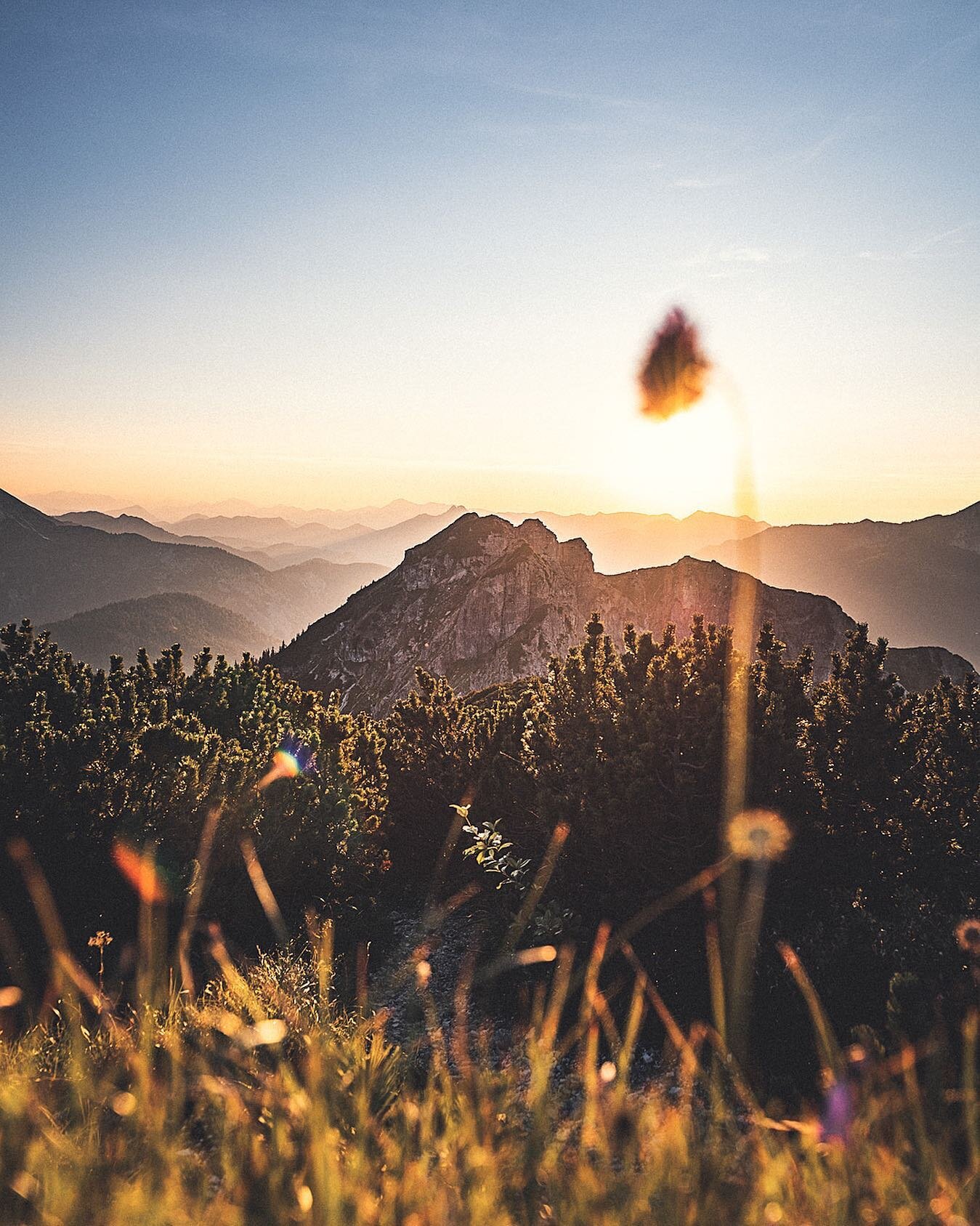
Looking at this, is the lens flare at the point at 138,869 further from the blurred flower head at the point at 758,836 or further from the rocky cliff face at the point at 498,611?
the rocky cliff face at the point at 498,611

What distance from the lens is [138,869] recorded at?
7852 millimetres

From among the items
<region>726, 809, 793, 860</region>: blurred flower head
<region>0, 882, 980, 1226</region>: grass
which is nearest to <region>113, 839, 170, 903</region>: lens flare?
<region>0, 882, 980, 1226</region>: grass

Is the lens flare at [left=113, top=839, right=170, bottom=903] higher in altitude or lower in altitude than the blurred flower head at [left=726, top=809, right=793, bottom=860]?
lower

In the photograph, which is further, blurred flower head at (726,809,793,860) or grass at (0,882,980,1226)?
blurred flower head at (726,809,793,860)

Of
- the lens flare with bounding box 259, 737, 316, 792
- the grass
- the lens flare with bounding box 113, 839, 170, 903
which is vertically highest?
the grass

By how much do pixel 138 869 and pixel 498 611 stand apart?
328ft

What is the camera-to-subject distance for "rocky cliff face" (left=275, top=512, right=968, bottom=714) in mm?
99188

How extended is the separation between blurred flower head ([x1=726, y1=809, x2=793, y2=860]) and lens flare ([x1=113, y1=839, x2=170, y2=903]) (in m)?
5.97

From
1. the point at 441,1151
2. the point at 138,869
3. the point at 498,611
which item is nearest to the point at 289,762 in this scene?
the point at 138,869

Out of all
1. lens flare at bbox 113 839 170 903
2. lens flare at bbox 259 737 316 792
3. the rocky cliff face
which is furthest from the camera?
the rocky cliff face

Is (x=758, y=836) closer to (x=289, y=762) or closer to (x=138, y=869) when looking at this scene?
(x=289, y=762)

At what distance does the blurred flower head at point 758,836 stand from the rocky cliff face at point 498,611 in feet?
266

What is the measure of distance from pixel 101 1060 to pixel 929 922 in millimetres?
6416

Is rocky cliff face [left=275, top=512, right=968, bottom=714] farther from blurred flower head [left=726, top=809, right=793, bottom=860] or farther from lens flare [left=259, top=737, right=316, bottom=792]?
blurred flower head [left=726, top=809, right=793, bottom=860]
